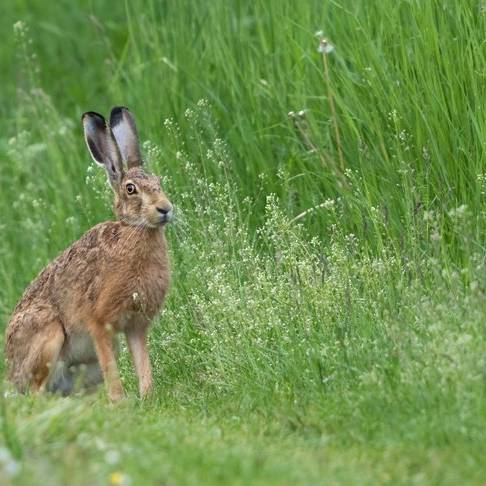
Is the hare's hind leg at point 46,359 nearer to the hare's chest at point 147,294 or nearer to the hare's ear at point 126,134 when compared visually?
the hare's chest at point 147,294

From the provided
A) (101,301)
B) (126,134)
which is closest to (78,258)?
(101,301)

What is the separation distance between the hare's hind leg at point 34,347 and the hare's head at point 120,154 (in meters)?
0.72

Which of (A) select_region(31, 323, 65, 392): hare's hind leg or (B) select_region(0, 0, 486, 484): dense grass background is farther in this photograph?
(A) select_region(31, 323, 65, 392): hare's hind leg

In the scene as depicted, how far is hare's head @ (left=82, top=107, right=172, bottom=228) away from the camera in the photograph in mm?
7496

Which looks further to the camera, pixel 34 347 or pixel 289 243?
pixel 34 347

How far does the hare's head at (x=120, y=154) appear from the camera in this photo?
24.6 ft

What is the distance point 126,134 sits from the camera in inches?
309

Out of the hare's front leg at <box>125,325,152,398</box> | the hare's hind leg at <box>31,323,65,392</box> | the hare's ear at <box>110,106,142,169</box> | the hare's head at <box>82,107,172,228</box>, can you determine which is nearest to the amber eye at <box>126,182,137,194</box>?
the hare's head at <box>82,107,172,228</box>

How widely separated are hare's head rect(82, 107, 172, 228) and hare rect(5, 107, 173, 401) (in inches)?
0.4

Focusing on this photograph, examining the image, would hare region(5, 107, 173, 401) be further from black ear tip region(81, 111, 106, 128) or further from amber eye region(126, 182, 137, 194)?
black ear tip region(81, 111, 106, 128)

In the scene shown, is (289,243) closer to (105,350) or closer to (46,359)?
(105,350)

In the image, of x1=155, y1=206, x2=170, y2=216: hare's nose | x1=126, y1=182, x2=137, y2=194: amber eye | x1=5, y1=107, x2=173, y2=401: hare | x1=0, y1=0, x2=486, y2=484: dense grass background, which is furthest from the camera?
x1=126, y1=182, x2=137, y2=194: amber eye

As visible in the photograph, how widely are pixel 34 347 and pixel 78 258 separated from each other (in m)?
0.57

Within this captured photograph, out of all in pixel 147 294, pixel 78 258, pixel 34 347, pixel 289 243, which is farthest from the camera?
pixel 78 258
